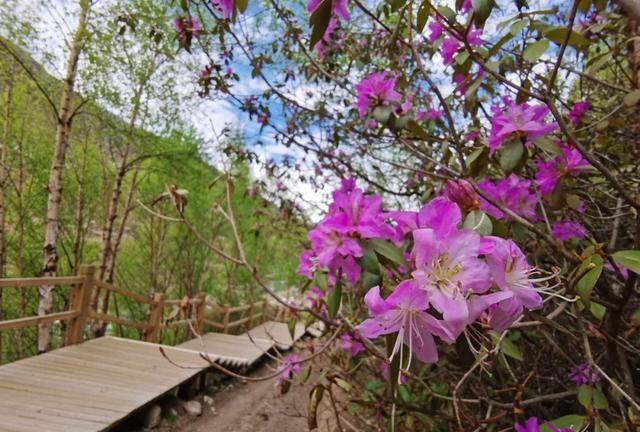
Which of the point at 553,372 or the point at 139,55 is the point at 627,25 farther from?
the point at 139,55

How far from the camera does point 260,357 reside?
588 cm

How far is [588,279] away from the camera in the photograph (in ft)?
2.02

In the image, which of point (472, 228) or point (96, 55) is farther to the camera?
point (96, 55)

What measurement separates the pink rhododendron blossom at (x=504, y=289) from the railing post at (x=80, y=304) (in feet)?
14.4

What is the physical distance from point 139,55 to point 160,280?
5.45 metres

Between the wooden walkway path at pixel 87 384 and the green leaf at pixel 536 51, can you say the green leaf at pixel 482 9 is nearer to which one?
the green leaf at pixel 536 51

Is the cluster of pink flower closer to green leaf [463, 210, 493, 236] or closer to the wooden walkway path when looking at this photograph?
green leaf [463, 210, 493, 236]

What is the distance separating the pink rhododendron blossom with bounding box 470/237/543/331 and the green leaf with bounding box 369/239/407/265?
0.11 meters

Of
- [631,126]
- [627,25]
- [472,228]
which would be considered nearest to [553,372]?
[631,126]

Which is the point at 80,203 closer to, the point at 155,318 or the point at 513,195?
the point at 155,318

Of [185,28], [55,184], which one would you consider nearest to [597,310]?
[185,28]

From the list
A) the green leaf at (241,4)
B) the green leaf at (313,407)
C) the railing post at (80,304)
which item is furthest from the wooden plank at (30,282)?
the green leaf at (241,4)

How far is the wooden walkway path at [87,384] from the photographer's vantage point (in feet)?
7.55

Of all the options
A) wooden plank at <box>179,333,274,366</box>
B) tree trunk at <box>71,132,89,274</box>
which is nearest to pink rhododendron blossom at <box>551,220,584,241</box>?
wooden plank at <box>179,333,274,366</box>
